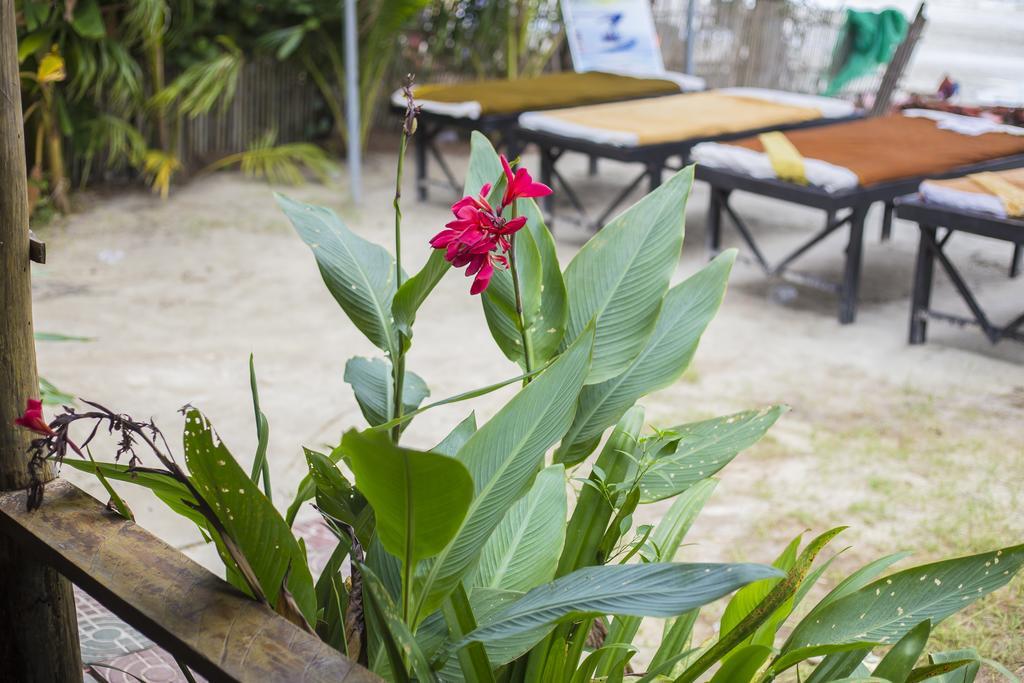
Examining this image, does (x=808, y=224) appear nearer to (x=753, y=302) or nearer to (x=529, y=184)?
(x=753, y=302)

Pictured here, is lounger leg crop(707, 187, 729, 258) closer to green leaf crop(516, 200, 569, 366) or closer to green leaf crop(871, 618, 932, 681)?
green leaf crop(516, 200, 569, 366)

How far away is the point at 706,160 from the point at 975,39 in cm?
1165

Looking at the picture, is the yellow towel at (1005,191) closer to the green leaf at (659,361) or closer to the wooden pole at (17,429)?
the green leaf at (659,361)

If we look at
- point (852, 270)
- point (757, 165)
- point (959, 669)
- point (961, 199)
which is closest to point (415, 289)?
point (959, 669)

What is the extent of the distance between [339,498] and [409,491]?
412 mm

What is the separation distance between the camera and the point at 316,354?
3910mm

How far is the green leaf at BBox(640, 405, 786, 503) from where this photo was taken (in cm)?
137

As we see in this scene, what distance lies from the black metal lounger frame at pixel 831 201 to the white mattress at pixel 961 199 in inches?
11.2

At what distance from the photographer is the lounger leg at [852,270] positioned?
4258 millimetres

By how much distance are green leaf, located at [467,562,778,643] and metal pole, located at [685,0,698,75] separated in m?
6.32

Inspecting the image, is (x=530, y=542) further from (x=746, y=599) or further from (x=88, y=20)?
(x=88, y=20)

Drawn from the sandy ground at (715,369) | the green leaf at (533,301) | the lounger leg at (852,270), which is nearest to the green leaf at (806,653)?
the green leaf at (533,301)

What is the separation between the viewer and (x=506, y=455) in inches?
45.4

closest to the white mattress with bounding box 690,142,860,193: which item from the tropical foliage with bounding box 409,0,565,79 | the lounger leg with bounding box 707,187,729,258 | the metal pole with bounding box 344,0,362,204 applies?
the lounger leg with bounding box 707,187,729,258
